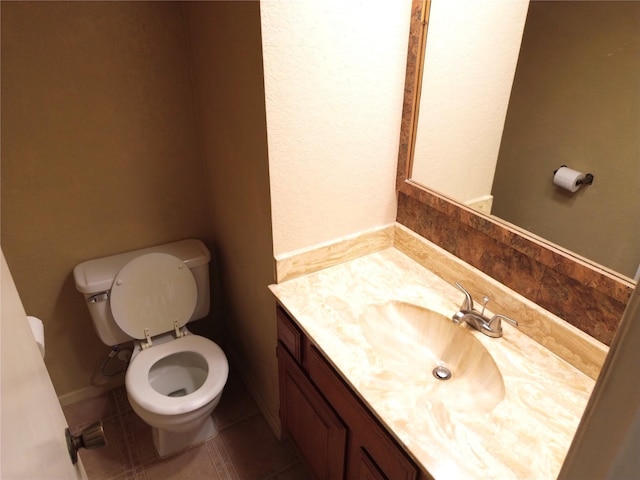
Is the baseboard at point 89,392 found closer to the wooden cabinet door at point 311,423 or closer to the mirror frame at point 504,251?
the wooden cabinet door at point 311,423

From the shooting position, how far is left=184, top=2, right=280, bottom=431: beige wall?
3.99 feet

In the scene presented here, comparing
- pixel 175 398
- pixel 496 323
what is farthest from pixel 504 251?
pixel 175 398

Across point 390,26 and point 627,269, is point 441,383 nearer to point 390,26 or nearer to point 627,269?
point 627,269

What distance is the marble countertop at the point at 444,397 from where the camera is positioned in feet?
2.81

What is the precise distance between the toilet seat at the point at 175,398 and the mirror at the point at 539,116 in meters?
1.05

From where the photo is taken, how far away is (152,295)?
176 centimetres

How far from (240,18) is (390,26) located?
435mm

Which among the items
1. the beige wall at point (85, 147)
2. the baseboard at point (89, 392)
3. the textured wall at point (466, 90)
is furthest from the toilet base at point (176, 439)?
the textured wall at point (466, 90)

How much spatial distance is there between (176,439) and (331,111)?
1.41m

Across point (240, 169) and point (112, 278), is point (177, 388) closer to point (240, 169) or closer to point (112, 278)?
point (112, 278)

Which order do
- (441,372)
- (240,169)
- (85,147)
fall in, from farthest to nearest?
(85,147)
(240,169)
(441,372)

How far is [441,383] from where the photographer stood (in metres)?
1.15

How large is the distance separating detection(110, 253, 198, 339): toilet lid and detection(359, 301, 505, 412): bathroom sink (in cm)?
89

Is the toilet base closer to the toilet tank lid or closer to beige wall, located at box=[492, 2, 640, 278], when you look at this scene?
the toilet tank lid
